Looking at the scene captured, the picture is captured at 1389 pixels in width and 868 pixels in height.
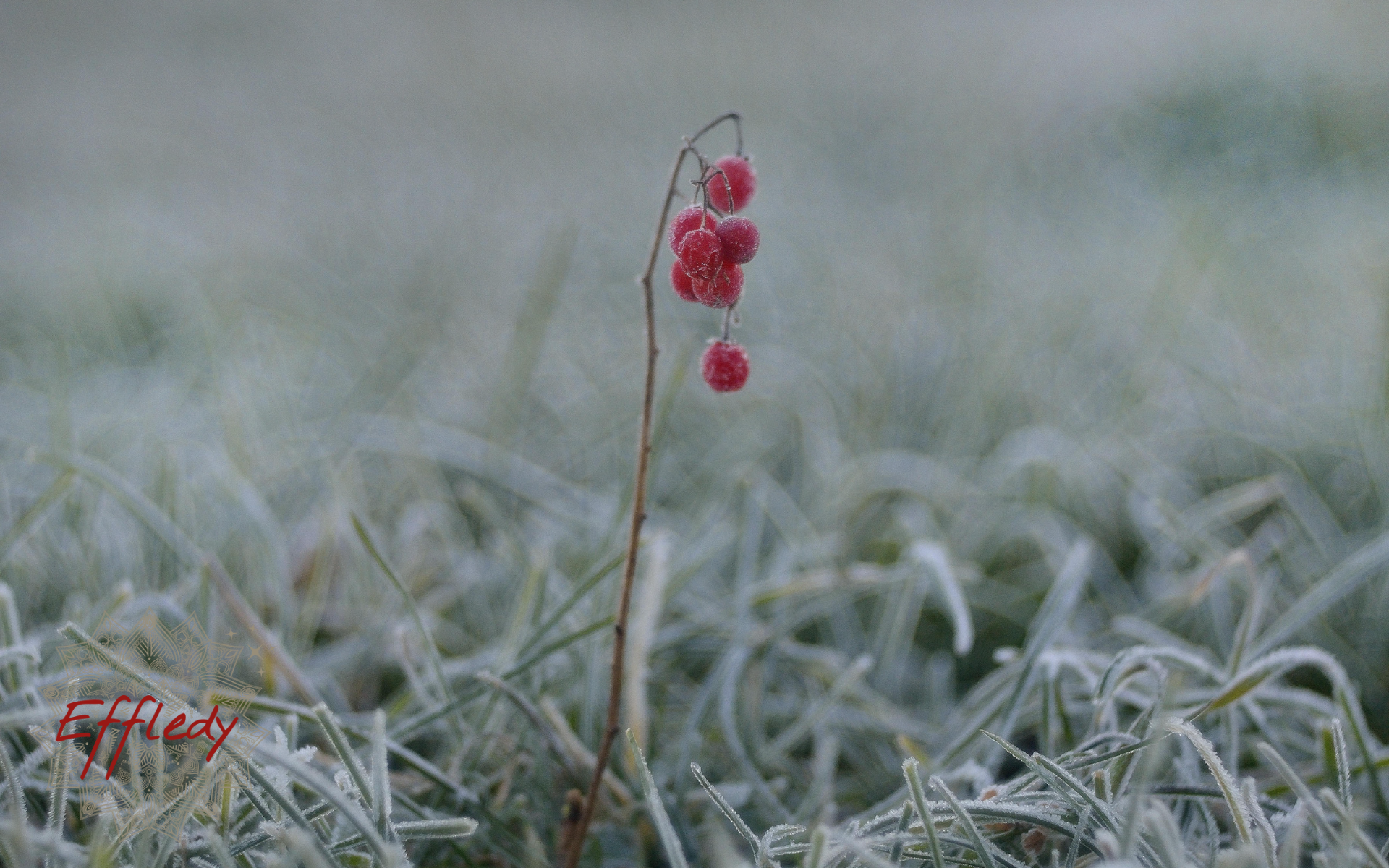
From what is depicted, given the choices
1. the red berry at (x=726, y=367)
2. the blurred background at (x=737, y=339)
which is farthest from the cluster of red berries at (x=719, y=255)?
the blurred background at (x=737, y=339)

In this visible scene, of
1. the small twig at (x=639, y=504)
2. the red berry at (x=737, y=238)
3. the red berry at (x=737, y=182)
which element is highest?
the red berry at (x=737, y=182)

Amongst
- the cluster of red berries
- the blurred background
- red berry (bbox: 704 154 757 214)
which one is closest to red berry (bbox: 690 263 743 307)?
the cluster of red berries

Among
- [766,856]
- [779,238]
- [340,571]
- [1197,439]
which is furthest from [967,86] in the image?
[766,856]

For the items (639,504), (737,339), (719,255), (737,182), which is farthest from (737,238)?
(737,339)

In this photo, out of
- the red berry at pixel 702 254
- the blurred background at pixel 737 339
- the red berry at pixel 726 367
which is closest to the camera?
the red berry at pixel 702 254

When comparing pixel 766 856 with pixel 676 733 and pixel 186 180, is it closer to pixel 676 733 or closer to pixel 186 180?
pixel 676 733

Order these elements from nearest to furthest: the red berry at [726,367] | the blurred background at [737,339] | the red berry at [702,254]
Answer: the red berry at [702,254] < the red berry at [726,367] < the blurred background at [737,339]

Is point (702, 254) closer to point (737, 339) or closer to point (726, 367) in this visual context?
point (726, 367)

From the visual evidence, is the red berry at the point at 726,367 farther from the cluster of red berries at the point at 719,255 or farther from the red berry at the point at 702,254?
the red berry at the point at 702,254
